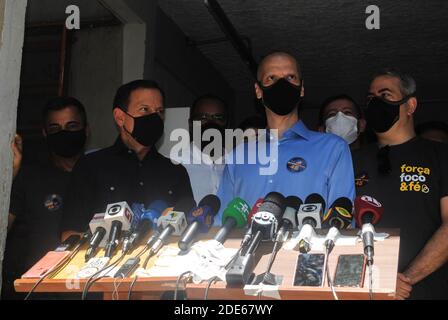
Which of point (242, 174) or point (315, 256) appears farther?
point (242, 174)

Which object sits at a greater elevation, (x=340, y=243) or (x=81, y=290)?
(x=340, y=243)

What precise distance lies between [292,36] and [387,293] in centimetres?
556

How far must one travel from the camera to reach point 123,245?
270cm

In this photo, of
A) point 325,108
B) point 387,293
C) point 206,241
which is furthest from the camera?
point 325,108

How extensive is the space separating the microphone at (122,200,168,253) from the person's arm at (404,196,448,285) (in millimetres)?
1248

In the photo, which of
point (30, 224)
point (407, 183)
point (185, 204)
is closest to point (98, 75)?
point (30, 224)

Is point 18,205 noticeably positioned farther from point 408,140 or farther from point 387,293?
point 387,293

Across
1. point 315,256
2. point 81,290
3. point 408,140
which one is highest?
point 408,140

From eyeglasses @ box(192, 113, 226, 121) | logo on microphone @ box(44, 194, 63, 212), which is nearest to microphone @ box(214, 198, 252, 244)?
logo on microphone @ box(44, 194, 63, 212)

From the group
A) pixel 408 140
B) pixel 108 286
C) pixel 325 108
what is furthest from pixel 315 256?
pixel 325 108

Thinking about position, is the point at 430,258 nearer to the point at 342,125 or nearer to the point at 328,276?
the point at 328,276

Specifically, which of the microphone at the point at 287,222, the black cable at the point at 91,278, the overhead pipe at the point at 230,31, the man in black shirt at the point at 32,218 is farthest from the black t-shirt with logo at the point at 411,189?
the overhead pipe at the point at 230,31

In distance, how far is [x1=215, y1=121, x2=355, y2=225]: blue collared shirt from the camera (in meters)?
3.34

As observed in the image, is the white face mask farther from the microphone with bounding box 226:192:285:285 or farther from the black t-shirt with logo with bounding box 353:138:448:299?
the microphone with bounding box 226:192:285:285
